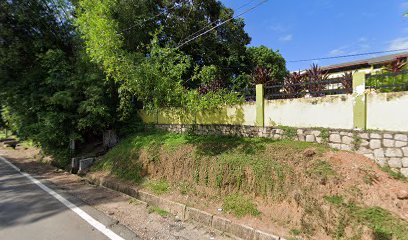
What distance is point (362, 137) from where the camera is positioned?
6336 mm

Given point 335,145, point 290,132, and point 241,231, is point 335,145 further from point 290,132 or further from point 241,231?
point 241,231

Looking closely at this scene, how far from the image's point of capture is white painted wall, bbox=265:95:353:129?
675 centimetres

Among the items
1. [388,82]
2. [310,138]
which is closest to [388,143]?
[388,82]

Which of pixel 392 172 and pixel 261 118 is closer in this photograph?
pixel 392 172

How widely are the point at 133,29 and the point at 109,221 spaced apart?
10060 millimetres

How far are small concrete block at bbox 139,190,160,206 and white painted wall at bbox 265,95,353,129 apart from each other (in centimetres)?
377

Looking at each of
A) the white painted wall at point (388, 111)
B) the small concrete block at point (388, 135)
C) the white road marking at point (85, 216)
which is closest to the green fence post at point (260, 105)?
the white painted wall at point (388, 111)

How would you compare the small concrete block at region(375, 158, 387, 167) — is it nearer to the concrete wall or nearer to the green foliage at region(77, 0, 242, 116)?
the concrete wall

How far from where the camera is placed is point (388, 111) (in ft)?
19.5

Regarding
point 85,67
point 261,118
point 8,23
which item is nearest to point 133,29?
point 85,67

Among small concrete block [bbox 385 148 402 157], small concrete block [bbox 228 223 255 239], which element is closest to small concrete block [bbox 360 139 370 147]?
small concrete block [bbox 385 148 402 157]

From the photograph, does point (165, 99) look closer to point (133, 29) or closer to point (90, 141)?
point (133, 29)

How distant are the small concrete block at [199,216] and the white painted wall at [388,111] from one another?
389 cm

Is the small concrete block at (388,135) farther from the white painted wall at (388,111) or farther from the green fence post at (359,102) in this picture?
the green fence post at (359,102)
